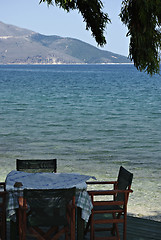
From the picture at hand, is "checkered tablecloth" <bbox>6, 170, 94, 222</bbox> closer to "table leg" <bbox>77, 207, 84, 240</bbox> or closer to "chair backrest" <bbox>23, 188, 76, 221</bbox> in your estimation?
"table leg" <bbox>77, 207, 84, 240</bbox>

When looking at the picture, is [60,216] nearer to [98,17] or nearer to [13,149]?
[98,17]

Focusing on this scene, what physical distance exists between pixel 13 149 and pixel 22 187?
32.2ft

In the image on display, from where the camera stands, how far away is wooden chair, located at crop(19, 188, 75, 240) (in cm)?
413

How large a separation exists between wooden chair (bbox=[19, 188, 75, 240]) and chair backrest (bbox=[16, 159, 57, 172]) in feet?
3.10

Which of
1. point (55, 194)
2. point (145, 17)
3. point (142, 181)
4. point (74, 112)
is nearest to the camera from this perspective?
point (145, 17)

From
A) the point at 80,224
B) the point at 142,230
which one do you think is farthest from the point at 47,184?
the point at 142,230

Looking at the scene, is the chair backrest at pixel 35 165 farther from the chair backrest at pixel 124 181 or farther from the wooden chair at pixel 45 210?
the wooden chair at pixel 45 210

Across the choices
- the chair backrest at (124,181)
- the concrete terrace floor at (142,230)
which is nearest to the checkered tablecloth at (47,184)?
the chair backrest at (124,181)

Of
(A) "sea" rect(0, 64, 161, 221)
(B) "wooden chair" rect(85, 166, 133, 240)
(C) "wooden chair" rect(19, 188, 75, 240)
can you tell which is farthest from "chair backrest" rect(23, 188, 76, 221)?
(A) "sea" rect(0, 64, 161, 221)

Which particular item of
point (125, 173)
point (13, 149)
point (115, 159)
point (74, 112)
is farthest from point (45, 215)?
point (74, 112)

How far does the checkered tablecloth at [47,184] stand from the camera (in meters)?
4.31

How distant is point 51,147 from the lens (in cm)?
1470

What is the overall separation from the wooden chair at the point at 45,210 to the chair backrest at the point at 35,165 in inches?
37.2

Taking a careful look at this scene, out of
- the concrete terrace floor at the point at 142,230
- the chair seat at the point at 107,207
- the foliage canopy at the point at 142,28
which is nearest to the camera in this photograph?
the foliage canopy at the point at 142,28
